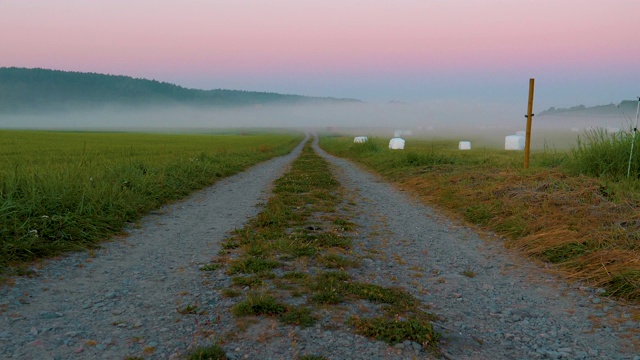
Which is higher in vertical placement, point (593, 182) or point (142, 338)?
point (593, 182)

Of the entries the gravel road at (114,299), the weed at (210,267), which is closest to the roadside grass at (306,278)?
the weed at (210,267)

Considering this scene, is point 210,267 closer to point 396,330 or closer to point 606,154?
point 396,330

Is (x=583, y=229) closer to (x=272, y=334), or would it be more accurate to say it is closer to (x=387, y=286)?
(x=387, y=286)

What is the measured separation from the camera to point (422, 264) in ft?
18.9

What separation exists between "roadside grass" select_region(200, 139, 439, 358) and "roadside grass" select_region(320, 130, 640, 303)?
2.65 metres

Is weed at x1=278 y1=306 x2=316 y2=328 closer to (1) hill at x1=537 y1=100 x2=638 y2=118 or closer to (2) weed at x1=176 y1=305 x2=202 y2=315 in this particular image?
(2) weed at x1=176 y1=305 x2=202 y2=315

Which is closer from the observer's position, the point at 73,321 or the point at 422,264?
the point at 73,321

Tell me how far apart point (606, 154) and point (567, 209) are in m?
4.02

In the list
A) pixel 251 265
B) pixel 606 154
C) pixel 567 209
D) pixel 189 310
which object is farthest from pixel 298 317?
pixel 606 154

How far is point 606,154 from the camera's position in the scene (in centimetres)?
1033

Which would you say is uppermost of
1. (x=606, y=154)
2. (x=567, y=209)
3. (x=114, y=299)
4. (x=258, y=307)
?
(x=606, y=154)

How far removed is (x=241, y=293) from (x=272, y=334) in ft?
3.36

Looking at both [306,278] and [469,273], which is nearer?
[306,278]

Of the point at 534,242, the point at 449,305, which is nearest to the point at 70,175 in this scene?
the point at 449,305
